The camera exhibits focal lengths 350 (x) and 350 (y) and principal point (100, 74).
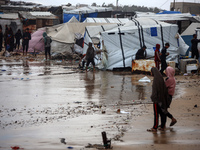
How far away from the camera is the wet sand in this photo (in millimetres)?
5703

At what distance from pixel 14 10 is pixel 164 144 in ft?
122

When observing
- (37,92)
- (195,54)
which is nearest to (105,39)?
(195,54)

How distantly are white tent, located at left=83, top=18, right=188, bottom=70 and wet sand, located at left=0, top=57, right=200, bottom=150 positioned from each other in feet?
14.1

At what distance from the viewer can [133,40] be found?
17625 mm

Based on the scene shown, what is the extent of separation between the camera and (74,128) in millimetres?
6512

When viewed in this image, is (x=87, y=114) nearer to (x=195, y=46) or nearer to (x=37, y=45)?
(x=195, y=46)

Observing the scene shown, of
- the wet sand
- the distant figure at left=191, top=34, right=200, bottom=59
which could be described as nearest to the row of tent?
the distant figure at left=191, top=34, right=200, bottom=59

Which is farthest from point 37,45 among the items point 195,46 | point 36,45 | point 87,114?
point 87,114

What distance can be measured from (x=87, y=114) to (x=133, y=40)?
1049 cm

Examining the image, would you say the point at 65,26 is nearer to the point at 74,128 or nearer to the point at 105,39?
the point at 105,39

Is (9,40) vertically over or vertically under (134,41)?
under

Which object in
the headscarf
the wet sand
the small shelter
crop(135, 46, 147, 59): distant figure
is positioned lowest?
the wet sand

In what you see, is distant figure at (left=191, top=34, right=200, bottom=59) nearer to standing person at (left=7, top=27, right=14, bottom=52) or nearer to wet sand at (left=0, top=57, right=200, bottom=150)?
wet sand at (left=0, top=57, right=200, bottom=150)

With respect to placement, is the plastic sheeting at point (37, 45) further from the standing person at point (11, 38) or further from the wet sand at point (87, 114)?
the wet sand at point (87, 114)
